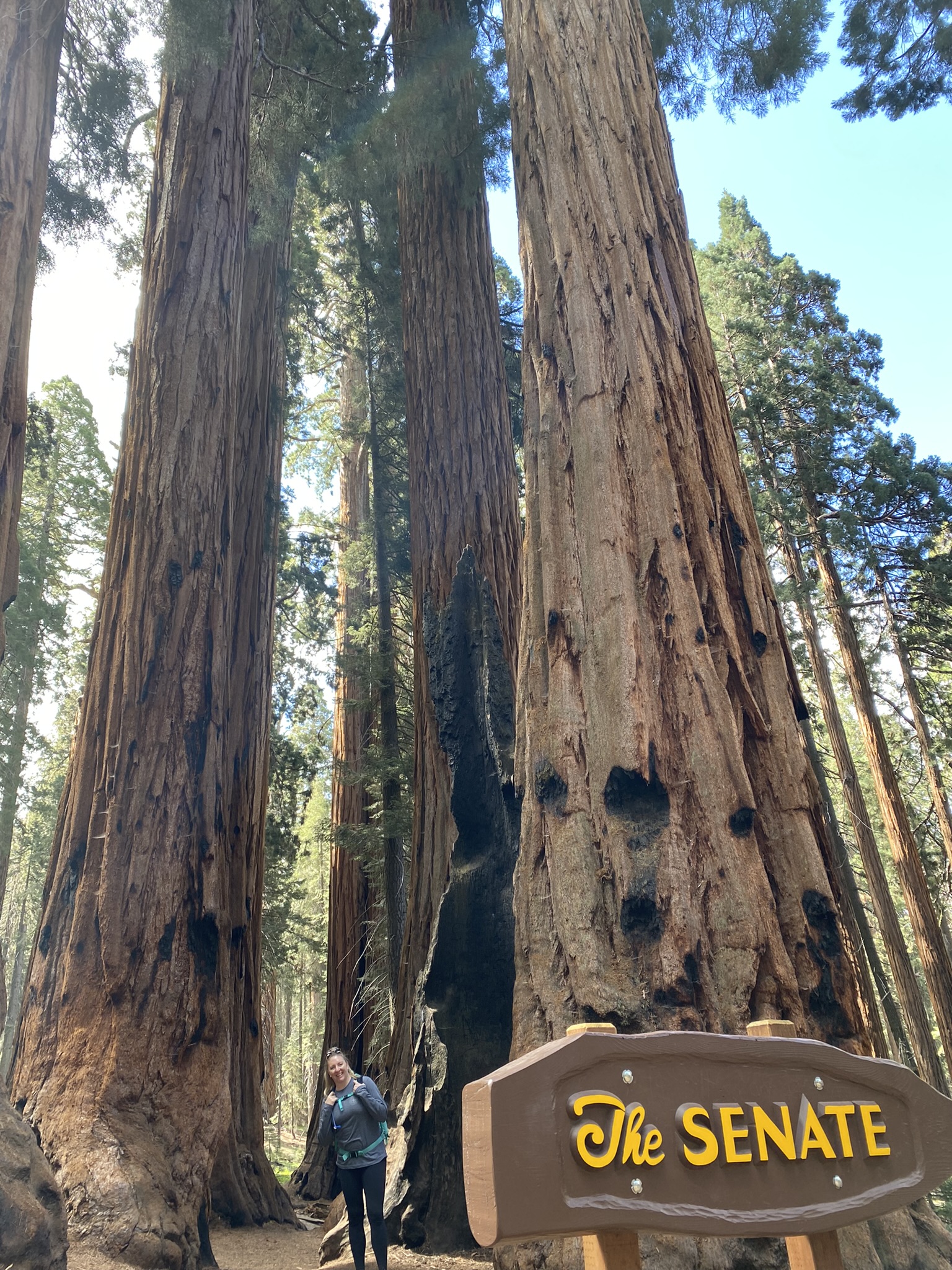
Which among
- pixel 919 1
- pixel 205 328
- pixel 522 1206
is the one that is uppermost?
pixel 919 1

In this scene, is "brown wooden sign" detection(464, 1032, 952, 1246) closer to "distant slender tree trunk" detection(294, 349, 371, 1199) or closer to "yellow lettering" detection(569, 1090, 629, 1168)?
"yellow lettering" detection(569, 1090, 629, 1168)

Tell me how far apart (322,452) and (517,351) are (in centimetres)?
1090

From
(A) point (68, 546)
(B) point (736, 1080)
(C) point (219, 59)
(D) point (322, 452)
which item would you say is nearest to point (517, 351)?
(C) point (219, 59)

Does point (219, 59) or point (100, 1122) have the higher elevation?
point (219, 59)

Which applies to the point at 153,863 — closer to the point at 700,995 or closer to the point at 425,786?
the point at 425,786

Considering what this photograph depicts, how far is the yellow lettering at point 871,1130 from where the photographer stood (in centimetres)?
Answer: 184

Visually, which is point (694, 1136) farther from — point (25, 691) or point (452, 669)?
point (25, 691)

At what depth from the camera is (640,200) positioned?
3.93m

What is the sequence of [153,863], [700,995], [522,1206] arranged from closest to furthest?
1. [522,1206]
2. [700,995]
3. [153,863]

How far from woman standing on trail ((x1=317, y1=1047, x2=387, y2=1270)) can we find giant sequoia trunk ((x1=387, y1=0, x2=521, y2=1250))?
0.11m

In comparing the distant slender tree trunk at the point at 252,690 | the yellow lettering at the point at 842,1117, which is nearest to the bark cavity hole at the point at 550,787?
the yellow lettering at the point at 842,1117

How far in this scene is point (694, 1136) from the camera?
1702 millimetres

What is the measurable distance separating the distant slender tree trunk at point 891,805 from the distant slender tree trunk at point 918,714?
654 mm

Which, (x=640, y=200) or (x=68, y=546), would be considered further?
(x=68, y=546)
